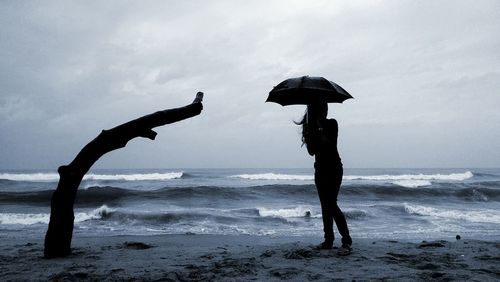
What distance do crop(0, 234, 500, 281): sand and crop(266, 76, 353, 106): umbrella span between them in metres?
2.01

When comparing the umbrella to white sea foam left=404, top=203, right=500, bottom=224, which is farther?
white sea foam left=404, top=203, right=500, bottom=224

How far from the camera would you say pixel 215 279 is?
11.4 feet

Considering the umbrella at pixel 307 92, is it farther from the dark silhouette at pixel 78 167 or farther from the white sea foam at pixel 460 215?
the white sea foam at pixel 460 215

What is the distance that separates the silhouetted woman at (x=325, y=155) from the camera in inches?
182

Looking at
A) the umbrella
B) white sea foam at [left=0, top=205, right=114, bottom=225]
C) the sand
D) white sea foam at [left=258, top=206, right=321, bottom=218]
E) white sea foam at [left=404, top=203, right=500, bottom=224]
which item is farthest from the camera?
white sea foam at [left=258, top=206, right=321, bottom=218]

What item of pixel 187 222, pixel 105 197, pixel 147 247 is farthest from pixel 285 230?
pixel 105 197

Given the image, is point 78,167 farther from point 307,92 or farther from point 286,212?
point 286,212

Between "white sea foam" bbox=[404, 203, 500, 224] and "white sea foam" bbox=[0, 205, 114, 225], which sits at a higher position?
"white sea foam" bbox=[0, 205, 114, 225]

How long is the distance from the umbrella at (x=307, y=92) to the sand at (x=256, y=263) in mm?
2014

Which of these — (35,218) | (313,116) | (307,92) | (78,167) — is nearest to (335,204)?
(313,116)

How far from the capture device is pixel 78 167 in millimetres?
4695

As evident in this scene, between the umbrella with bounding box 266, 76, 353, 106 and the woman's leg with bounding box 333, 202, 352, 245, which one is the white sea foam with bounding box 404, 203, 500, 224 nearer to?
the woman's leg with bounding box 333, 202, 352, 245

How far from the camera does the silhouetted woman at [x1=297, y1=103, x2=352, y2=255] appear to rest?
4.62m

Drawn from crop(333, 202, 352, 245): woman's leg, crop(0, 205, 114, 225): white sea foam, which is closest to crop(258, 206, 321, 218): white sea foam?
crop(0, 205, 114, 225): white sea foam
